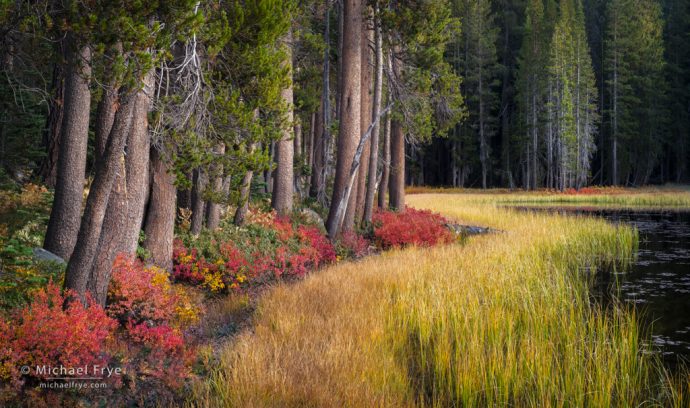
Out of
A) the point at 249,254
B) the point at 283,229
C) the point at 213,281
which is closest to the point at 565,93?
the point at 283,229

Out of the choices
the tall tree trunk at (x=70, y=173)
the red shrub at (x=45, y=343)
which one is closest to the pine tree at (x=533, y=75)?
the tall tree trunk at (x=70, y=173)

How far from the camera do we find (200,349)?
5.92m

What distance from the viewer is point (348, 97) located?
13.9 metres

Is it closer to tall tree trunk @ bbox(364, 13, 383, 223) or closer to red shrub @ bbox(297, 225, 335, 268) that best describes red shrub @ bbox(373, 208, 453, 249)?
tall tree trunk @ bbox(364, 13, 383, 223)

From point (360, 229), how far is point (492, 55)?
38.4 metres

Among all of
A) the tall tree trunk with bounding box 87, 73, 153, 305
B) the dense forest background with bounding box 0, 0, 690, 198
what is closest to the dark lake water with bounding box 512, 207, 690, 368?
the tall tree trunk with bounding box 87, 73, 153, 305

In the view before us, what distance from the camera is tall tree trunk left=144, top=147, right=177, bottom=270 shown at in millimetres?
9078

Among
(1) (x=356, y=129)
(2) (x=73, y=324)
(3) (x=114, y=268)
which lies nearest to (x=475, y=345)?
(2) (x=73, y=324)

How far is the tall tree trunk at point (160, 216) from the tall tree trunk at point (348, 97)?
544cm

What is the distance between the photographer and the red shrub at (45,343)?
4504mm

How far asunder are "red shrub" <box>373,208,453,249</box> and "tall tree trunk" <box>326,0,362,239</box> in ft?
5.37

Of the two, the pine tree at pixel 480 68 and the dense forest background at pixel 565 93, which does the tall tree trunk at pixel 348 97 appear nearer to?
the dense forest background at pixel 565 93

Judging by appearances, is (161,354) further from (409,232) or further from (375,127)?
(375,127)

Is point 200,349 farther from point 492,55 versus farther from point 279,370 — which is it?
point 492,55
